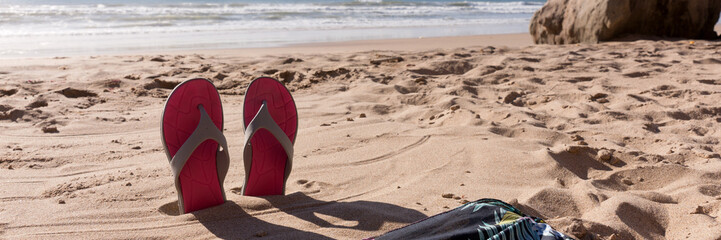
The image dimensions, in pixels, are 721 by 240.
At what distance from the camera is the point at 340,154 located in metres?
2.64

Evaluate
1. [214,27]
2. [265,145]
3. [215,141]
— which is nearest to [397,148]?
[265,145]

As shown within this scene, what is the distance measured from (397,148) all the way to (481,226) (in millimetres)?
1251

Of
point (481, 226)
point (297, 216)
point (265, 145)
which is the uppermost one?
point (265, 145)

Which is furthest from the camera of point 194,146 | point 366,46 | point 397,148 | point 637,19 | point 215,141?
point 366,46

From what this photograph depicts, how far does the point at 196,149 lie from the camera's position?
1906mm

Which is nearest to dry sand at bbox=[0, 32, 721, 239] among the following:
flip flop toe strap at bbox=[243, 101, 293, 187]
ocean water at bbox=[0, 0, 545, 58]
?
flip flop toe strap at bbox=[243, 101, 293, 187]

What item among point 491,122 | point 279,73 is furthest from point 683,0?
point 279,73

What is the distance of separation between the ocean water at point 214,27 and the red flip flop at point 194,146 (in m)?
5.63

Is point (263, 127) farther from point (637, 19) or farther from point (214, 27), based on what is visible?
point (214, 27)

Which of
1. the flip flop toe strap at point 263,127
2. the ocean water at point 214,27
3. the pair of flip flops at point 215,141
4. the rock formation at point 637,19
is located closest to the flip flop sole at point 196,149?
the pair of flip flops at point 215,141

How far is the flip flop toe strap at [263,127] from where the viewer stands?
1.99 meters

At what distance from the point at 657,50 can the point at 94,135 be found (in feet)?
16.7

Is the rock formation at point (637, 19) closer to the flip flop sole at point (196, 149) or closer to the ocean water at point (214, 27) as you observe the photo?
the ocean water at point (214, 27)

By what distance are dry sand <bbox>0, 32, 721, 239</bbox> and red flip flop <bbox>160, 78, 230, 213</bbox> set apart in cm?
7
